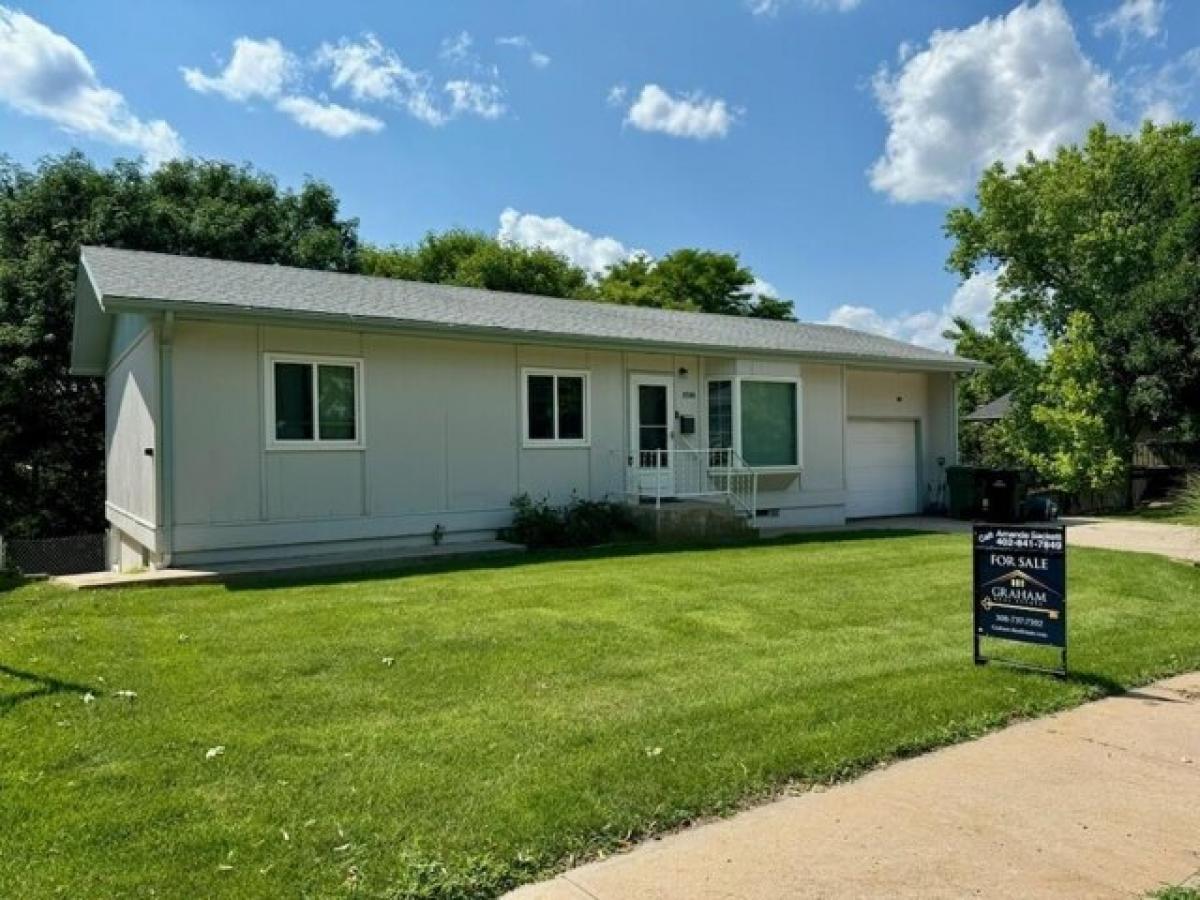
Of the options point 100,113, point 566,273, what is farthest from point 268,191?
point 566,273

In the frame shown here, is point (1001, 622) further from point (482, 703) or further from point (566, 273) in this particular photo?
point (566, 273)

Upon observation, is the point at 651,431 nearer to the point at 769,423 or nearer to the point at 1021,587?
the point at 769,423

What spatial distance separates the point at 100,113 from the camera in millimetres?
19266

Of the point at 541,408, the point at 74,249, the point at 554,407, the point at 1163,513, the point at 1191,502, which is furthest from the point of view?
the point at 74,249

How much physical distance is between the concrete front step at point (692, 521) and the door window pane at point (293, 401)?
16.7ft

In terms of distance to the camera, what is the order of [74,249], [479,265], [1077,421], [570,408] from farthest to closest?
[479,265] < [74,249] < [1077,421] < [570,408]

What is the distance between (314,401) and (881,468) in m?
12.1

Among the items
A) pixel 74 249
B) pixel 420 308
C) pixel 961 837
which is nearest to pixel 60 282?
pixel 74 249

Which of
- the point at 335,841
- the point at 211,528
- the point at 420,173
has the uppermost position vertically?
the point at 420,173

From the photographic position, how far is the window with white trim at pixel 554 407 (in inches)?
523

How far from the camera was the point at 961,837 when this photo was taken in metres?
3.37

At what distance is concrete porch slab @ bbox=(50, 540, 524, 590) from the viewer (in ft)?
31.0

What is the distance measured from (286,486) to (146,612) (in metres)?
3.48

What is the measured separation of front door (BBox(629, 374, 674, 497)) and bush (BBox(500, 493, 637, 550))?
0.90 meters
